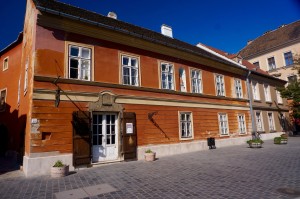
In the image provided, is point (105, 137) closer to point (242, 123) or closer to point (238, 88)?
point (242, 123)

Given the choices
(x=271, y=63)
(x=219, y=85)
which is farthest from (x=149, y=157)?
(x=271, y=63)

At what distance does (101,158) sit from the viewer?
10305 mm

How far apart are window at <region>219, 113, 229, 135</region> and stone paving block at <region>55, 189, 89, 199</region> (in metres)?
13.1

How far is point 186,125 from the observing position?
1439cm

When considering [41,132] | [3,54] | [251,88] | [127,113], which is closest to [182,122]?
[127,113]

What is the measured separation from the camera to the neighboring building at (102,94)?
9.09m

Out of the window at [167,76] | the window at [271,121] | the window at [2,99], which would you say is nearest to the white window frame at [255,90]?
the window at [271,121]

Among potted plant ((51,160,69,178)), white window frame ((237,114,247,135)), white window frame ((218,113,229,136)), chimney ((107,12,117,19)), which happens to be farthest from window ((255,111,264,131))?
potted plant ((51,160,69,178))

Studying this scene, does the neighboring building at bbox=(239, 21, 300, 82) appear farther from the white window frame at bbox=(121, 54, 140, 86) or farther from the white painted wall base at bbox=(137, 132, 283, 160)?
the white window frame at bbox=(121, 54, 140, 86)

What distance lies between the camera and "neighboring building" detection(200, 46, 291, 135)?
20906 millimetres

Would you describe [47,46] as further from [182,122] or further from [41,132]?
[182,122]

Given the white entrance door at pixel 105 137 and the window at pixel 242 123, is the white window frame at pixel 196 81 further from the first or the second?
the white entrance door at pixel 105 137

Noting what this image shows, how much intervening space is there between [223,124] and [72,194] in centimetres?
1394

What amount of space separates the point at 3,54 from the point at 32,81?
41.8 feet
